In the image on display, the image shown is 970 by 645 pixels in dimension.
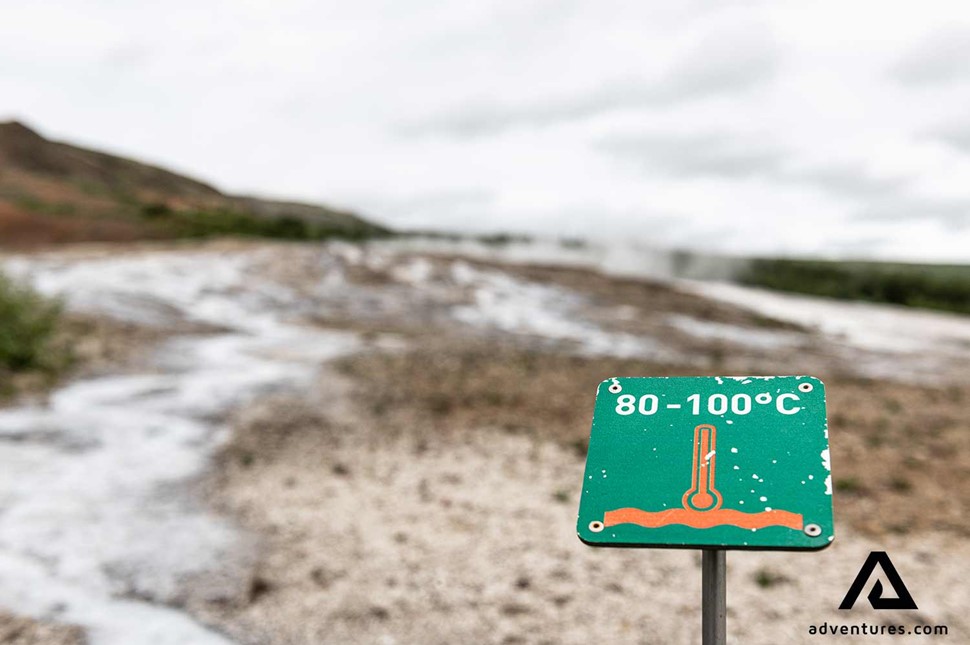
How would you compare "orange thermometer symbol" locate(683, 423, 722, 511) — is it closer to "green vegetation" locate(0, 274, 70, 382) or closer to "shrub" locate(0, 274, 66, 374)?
"green vegetation" locate(0, 274, 70, 382)

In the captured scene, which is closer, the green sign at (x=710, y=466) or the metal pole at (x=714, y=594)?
the green sign at (x=710, y=466)

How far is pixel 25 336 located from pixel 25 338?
1.6 inches

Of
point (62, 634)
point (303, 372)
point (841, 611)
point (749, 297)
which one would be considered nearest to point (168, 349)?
point (303, 372)

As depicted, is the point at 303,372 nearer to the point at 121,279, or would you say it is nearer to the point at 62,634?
the point at 62,634

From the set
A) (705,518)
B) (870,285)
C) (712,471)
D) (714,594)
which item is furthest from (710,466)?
(870,285)

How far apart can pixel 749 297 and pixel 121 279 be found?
22.6m

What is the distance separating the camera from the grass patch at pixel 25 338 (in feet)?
36.6

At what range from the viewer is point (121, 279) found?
18891mm

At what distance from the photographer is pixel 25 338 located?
38.2ft

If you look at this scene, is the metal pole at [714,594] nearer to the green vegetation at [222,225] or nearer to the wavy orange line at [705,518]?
the wavy orange line at [705,518]

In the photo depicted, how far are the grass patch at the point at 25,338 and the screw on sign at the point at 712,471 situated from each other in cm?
1009

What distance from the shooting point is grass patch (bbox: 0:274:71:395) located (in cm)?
1115

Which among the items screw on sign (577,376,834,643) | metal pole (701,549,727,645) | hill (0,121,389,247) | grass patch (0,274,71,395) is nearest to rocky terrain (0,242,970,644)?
grass patch (0,274,71,395)

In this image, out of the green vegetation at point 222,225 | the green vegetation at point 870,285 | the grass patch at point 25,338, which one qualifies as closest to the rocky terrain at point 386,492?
the grass patch at point 25,338
